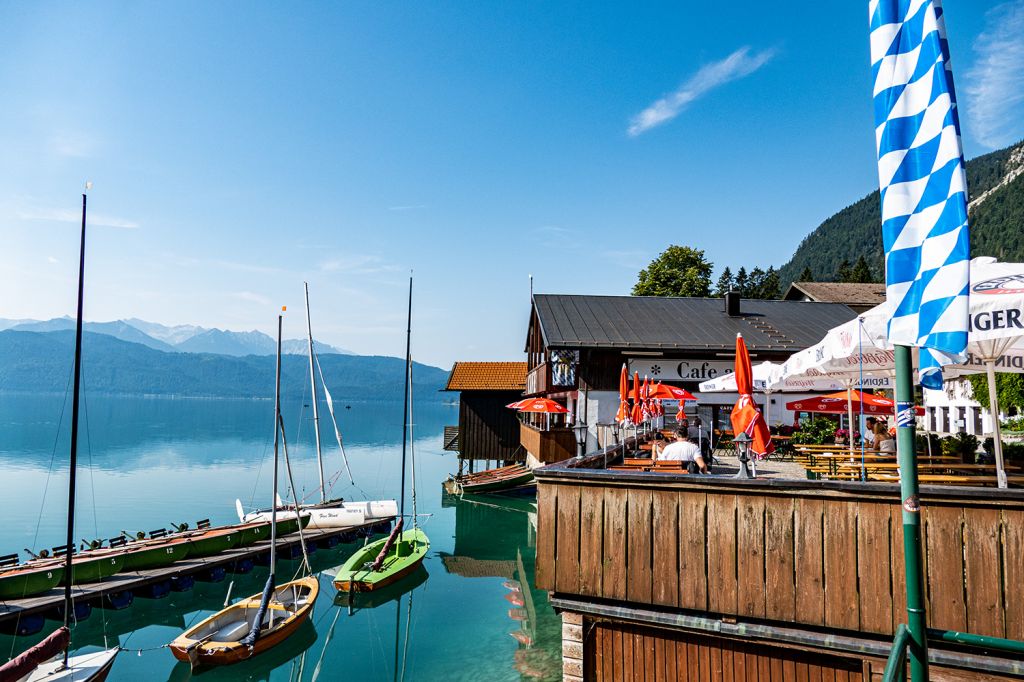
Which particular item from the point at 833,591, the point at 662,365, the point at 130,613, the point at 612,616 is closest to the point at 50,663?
the point at 130,613

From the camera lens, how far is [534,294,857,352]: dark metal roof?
27094 millimetres

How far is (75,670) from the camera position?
13.3 metres

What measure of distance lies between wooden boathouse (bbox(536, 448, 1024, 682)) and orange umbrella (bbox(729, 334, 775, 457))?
119 cm

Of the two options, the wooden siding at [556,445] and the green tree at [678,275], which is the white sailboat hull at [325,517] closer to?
the wooden siding at [556,445]

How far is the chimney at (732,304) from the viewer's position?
104 feet

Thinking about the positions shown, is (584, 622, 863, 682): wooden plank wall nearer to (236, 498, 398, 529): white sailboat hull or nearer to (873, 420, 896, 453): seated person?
(873, 420, 896, 453): seated person

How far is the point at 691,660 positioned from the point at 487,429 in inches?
1392

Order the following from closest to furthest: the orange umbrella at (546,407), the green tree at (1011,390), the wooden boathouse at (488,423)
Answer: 1. the green tree at (1011,390)
2. the orange umbrella at (546,407)
3. the wooden boathouse at (488,423)

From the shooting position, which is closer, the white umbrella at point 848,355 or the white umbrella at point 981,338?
the white umbrella at point 981,338

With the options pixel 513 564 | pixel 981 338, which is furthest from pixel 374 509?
pixel 981 338

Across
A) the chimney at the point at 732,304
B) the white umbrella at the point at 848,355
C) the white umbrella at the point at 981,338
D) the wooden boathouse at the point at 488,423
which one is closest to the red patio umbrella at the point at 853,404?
the white umbrella at the point at 848,355

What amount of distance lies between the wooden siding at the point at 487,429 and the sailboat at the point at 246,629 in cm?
2348

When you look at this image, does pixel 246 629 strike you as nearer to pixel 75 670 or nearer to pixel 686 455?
pixel 75 670

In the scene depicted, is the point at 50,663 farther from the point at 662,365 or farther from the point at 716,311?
the point at 716,311
